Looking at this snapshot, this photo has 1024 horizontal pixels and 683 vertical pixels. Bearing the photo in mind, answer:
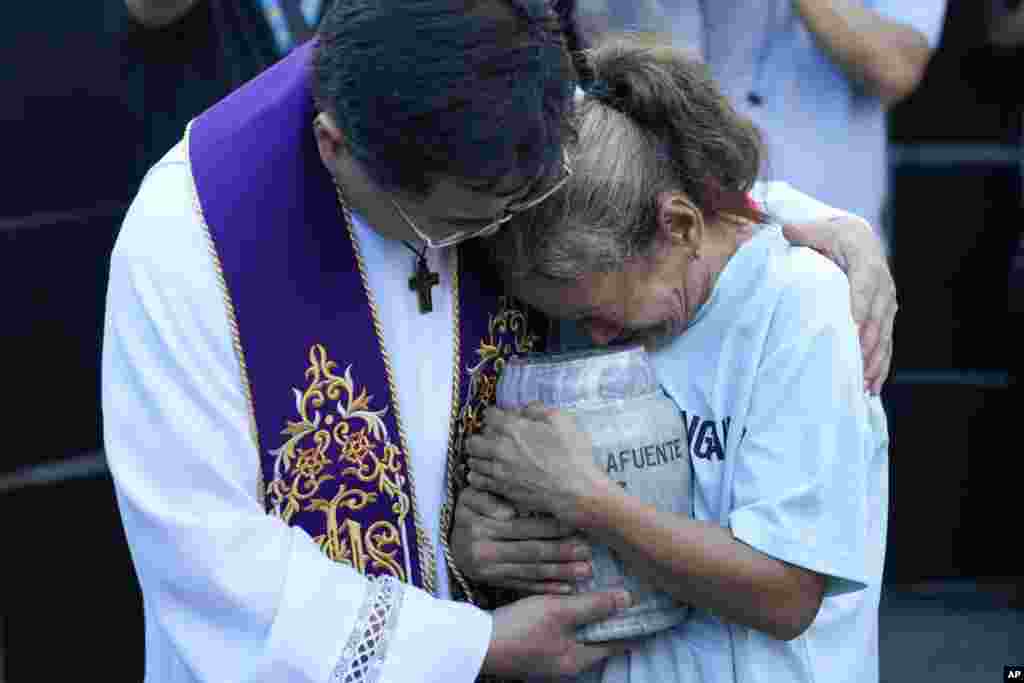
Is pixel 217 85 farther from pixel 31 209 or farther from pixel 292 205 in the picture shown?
pixel 292 205

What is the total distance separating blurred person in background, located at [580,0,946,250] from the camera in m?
3.71

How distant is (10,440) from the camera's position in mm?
3975

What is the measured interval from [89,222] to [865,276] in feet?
7.15

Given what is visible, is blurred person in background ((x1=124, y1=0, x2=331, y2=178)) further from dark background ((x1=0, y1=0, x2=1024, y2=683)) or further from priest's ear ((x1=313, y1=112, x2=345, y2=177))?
priest's ear ((x1=313, y1=112, x2=345, y2=177))

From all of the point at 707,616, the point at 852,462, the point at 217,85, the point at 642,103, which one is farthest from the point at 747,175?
the point at 217,85

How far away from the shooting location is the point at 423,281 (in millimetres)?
2477

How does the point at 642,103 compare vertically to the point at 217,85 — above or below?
above

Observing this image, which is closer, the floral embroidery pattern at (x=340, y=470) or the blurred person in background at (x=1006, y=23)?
the floral embroidery pattern at (x=340, y=470)

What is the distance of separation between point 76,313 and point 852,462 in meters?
2.30

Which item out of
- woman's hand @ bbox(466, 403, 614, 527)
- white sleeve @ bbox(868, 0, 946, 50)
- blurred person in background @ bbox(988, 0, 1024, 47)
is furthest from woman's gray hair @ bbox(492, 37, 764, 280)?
blurred person in background @ bbox(988, 0, 1024, 47)

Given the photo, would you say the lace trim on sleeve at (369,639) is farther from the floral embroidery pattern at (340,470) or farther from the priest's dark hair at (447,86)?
the priest's dark hair at (447,86)

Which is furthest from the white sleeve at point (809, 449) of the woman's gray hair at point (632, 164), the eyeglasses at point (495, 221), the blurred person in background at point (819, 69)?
the blurred person in background at point (819, 69)

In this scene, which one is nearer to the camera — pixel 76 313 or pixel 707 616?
pixel 707 616

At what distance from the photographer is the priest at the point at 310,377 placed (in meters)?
2.17
